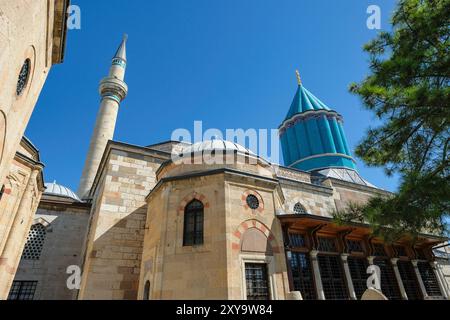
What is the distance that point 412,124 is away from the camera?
5.76 metres

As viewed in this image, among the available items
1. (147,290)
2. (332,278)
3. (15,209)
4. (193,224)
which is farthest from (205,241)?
(15,209)

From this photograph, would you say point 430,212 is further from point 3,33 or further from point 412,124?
point 3,33

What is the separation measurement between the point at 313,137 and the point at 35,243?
→ 67.2ft

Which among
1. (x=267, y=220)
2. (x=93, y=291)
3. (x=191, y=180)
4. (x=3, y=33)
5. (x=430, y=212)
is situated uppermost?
(x=3, y=33)

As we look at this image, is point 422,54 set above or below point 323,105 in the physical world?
below

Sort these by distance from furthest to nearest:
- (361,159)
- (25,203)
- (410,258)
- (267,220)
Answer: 1. (410,258)
2. (25,203)
3. (267,220)
4. (361,159)

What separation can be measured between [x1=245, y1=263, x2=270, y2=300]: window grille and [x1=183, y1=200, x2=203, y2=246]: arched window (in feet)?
5.19

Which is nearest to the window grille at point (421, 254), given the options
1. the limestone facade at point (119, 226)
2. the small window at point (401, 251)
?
the small window at point (401, 251)

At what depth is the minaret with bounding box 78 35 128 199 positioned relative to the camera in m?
17.9

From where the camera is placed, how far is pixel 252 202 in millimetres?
8492

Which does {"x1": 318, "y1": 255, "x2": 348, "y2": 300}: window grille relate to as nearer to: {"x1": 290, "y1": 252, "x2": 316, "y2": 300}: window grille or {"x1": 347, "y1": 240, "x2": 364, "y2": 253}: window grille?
{"x1": 290, "y1": 252, "x2": 316, "y2": 300}: window grille

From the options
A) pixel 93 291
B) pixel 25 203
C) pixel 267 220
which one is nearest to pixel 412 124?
pixel 267 220

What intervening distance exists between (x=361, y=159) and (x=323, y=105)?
21122 millimetres
